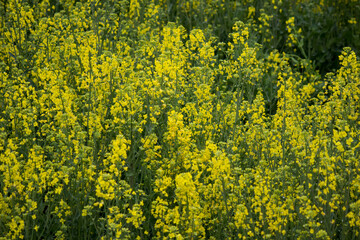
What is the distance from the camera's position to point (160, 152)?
12.5 ft

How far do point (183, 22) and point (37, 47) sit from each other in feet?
8.08

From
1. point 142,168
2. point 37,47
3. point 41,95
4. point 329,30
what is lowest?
point 142,168

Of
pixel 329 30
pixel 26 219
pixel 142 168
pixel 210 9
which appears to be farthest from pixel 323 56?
pixel 26 219

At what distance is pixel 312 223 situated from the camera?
276 cm

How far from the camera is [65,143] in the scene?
3549 mm

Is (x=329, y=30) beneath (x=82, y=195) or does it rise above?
above

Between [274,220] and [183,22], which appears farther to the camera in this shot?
[183,22]

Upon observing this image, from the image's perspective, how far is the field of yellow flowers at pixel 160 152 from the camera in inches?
121

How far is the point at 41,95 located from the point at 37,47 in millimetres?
922

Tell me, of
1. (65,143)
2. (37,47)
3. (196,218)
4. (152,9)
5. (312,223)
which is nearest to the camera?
(312,223)

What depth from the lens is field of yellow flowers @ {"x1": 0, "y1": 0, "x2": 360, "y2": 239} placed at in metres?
3.07

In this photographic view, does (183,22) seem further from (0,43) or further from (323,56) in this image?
(0,43)

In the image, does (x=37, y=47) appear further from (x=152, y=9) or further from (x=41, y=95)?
(x=152, y=9)

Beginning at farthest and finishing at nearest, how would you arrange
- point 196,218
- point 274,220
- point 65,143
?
1. point 65,143
2. point 274,220
3. point 196,218
